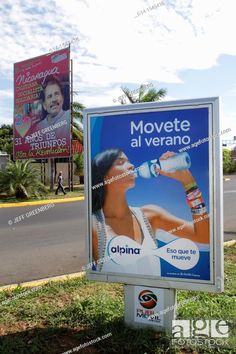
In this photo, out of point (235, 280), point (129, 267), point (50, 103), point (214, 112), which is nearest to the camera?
point (214, 112)

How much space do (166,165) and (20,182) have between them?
1905 cm

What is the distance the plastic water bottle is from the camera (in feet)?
12.4

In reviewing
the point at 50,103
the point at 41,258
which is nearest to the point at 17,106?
the point at 50,103

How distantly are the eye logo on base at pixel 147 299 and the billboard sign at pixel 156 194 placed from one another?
0.41ft

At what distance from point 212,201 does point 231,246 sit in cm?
501

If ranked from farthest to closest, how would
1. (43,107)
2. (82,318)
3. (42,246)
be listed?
(43,107) < (42,246) < (82,318)

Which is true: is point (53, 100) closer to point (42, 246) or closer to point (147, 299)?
point (42, 246)

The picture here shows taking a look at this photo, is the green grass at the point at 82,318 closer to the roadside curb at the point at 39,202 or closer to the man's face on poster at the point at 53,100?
the roadside curb at the point at 39,202

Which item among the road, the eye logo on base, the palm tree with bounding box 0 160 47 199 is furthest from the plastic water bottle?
the palm tree with bounding box 0 160 47 199

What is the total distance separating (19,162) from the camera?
895 inches

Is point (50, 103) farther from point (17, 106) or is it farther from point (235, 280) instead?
point (235, 280)

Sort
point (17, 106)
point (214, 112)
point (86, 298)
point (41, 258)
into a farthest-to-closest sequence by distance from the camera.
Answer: point (17, 106) < point (41, 258) < point (86, 298) < point (214, 112)

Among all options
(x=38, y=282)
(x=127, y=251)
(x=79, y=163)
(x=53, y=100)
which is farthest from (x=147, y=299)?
(x=79, y=163)

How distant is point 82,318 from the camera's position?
174 inches
